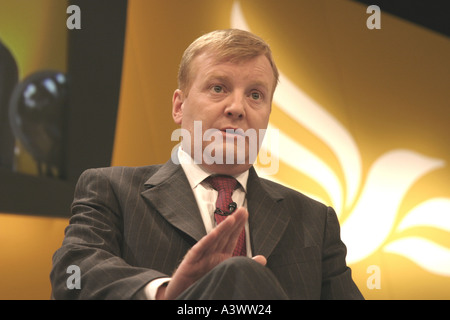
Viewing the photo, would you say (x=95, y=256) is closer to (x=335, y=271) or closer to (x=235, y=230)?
(x=235, y=230)

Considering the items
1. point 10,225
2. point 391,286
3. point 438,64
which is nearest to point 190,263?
point 10,225

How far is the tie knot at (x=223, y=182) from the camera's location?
68.5 inches

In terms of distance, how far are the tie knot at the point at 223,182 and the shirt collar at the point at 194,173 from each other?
0.02 m

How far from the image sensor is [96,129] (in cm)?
279

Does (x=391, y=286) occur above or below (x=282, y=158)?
below

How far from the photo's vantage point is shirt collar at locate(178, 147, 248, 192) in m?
1.76

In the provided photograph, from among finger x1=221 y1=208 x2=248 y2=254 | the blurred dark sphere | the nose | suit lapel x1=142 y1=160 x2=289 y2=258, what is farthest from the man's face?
the blurred dark sphere

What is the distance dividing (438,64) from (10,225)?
2966 millimetres

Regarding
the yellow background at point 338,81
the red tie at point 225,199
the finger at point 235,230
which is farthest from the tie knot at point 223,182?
the yellow background at point 338,81

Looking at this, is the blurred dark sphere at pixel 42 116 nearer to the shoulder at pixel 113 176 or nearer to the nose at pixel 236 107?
the shoulder at pixel 113 176

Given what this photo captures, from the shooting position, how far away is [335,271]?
1754mm

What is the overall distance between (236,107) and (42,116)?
136 centimetres

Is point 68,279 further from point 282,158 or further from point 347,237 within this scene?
point 347,237

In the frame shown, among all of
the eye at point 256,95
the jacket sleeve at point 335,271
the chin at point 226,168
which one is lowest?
the jacket sleeve at point 335,271
